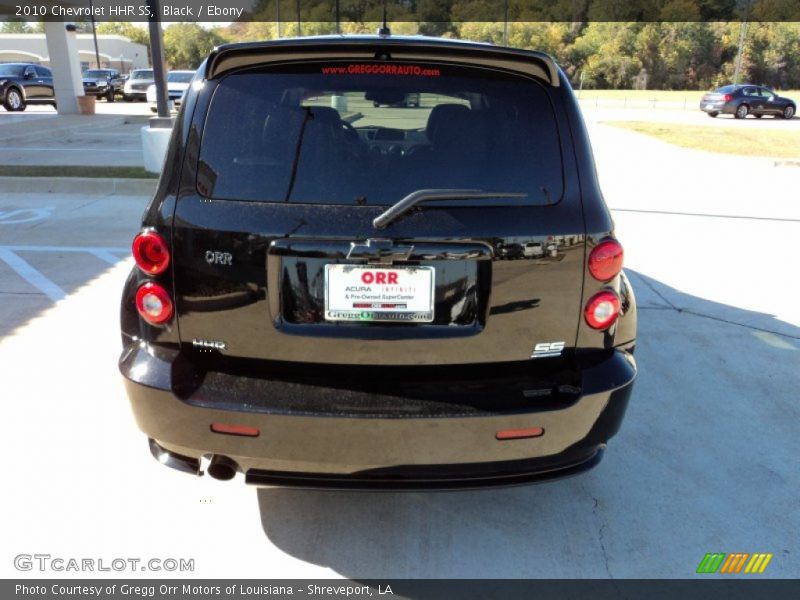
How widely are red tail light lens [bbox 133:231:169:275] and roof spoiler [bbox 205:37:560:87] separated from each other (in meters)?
0.62

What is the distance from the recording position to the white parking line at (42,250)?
17.9 ft

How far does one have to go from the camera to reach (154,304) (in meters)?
2.34

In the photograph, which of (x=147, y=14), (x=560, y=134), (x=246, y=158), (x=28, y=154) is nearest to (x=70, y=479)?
(x=246, y=158)

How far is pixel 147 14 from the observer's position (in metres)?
10.5

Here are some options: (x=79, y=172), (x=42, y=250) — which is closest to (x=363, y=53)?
Answer: (x=42, y=250)

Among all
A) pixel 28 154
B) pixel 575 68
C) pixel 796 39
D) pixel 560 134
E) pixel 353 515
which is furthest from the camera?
pixel 575 68

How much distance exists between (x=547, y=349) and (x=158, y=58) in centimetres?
1038

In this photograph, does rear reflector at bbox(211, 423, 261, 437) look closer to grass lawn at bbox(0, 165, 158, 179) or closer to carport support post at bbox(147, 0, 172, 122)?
grass lawn at bbox(0, 165, 158, 179)

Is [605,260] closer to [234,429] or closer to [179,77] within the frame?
[234,429]

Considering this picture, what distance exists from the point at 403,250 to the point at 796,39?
88.5 metres

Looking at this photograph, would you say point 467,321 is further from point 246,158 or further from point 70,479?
point 70,479

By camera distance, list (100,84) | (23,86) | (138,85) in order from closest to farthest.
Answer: (23,86) < (138,85) < (100,84)

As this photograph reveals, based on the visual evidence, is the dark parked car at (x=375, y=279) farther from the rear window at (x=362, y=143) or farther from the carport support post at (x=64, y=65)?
the carport support post at (x=64, y=65)

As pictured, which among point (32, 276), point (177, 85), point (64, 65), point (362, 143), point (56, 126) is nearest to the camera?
point (362, 143)
